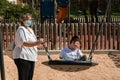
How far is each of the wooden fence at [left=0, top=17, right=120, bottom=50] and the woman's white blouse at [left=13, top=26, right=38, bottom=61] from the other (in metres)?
5.10

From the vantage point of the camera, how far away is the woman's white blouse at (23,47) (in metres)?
5.06

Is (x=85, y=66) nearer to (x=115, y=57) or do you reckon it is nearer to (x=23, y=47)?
(x=23, y=47)

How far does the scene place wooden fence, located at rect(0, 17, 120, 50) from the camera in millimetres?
10312

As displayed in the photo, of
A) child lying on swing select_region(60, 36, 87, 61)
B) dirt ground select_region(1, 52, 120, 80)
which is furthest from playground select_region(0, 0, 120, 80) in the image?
child lying on swing select_region(60, 36, 87, 61)

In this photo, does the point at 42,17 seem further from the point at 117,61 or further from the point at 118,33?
the point at 117,61

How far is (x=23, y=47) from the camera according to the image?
202 inches

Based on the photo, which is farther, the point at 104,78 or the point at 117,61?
the point at 117,61

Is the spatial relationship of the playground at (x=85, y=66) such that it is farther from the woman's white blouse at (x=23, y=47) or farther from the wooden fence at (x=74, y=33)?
the woman's white blouse at (x=23, y=47)

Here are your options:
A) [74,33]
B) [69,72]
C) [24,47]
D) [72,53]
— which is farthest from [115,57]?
[24,47]

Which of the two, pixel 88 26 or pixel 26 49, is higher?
pixel 26 49

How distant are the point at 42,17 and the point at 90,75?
266 inches

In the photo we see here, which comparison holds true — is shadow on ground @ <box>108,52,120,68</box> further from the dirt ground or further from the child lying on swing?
the child lying on swing

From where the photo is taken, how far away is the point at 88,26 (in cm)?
1036

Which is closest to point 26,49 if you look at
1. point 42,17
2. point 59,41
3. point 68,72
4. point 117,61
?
point 68,72
